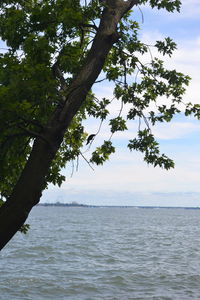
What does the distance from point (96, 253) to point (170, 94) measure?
29.0m

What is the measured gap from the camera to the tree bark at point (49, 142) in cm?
631

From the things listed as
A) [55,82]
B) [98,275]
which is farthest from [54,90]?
[98,275]

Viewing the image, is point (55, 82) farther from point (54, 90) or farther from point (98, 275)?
point (98, 275)

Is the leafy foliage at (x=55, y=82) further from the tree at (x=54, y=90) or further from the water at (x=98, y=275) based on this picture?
the water at (x=98, y=275)

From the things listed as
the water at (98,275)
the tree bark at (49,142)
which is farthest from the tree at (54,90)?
the water at (98,275)

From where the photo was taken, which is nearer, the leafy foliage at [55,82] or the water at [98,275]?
the leafy foliage at [55,82]

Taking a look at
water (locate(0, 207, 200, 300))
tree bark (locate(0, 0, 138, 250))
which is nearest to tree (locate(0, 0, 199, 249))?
tree bark (locate(0, 0, 138, 250))

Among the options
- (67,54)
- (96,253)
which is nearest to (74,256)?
(96,253)

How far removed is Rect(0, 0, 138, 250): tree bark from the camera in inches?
249

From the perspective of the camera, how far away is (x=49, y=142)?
6.54m

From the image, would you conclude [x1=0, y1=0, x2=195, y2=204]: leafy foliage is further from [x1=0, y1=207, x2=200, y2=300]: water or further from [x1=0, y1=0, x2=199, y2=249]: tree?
[x1=0, y1=207, x2=200, y2=300]: water

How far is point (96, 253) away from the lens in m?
36.0

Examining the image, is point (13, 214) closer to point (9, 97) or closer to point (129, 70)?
point (9, 97)

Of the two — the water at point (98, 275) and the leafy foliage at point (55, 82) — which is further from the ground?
the leafy foliage at point (55, 82)
